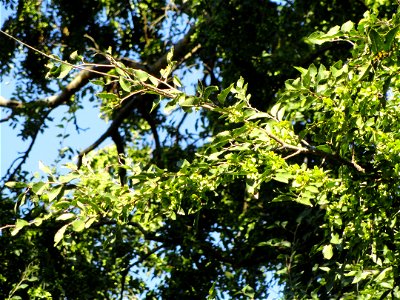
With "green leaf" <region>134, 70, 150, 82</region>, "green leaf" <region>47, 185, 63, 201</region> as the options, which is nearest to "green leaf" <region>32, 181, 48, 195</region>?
"green leaf" <region>47, 185, 63, 201</region>

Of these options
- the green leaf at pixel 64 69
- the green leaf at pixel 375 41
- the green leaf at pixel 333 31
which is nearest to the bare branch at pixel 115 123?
the green leaf at pixel 64 69

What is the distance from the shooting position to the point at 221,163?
2850 millimetres

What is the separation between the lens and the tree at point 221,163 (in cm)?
277

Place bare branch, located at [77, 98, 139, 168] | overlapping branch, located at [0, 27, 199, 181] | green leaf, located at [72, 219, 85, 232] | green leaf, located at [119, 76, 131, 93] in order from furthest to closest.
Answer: bare branch, located at [77, 98, 139, 168] → overlapping branch, located at [0, 27, 199, 181] → green leaf, located at [72, 219, 85, 232] → green leaf, located at [119, 76, 131, 93]

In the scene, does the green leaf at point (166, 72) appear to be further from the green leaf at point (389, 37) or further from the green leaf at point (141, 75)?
the green leaf at point (389, 37)

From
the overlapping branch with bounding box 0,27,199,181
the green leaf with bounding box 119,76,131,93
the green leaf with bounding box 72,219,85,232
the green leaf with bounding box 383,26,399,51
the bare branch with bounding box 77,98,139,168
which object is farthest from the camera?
the bare branch with bounding box 77,98,139,168

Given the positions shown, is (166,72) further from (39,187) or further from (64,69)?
(39,187)

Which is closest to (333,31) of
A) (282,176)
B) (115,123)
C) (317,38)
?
(317,38)

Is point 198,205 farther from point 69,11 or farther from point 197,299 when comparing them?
point 69,11

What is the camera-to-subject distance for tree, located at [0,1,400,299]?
2768mm

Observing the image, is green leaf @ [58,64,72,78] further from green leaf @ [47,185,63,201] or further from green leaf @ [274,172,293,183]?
green leaf @ [274,172,293,183]

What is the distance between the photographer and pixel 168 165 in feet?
22.5

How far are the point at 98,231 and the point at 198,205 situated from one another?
181 inches

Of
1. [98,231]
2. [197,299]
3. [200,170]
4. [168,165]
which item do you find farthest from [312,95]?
[98,231]
